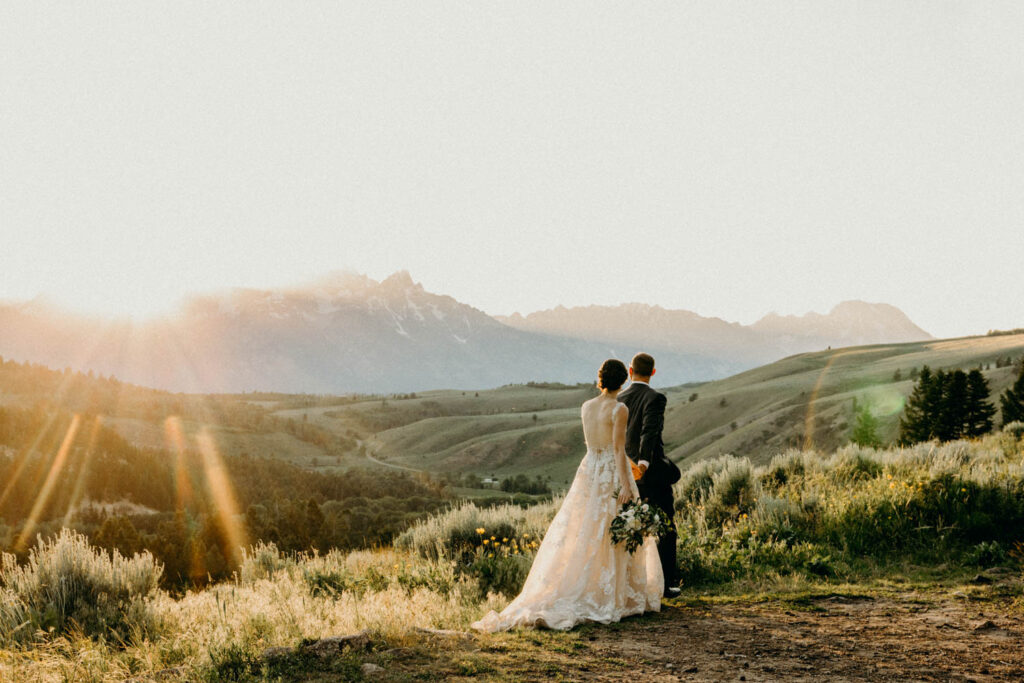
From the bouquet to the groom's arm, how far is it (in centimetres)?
71

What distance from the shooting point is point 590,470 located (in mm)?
7070

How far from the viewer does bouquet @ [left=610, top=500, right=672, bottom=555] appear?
21.3 ft

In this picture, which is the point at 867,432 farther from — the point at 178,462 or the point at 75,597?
the point at 178,462

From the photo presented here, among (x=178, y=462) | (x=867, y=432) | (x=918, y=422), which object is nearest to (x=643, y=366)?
(x=918, y=422)

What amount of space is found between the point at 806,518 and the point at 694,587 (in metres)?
3.04

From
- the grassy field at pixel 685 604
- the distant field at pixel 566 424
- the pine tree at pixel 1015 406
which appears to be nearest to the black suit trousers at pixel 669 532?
the grassy field at pixel 685 604

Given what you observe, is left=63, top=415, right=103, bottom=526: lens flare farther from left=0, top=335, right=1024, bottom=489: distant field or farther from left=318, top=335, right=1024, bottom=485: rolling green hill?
left=318, top=335, right=1024, bottom=485: rolling green hill

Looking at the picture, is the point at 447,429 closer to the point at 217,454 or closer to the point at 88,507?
the point at 217,454

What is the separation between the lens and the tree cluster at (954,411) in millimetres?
35969

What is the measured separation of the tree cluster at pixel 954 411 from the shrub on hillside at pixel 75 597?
39.4 m

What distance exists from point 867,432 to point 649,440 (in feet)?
141

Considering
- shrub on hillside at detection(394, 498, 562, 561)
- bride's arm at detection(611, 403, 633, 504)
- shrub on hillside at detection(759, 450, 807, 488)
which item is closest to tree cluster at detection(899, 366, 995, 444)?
shrub on hillside at detection(759, 450, 807, 488)

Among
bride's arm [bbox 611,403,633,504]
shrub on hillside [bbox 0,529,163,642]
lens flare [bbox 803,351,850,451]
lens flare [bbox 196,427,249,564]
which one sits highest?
bride's arm [bbox 611,403,633,504]

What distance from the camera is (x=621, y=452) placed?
6.84 m
